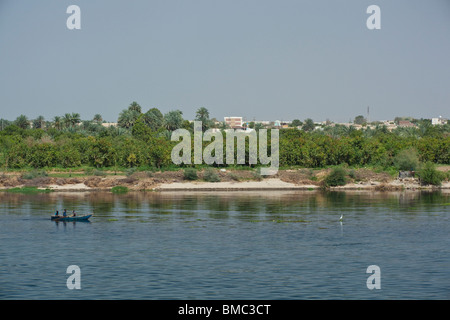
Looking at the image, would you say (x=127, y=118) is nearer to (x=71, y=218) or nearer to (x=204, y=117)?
(x=204, y=117)

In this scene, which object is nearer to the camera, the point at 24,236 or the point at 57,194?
the point at 24,236

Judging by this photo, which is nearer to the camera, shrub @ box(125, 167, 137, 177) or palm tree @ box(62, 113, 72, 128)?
shrub @ box(125, 167, 137, 177)

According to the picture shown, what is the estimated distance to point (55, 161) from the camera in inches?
4336

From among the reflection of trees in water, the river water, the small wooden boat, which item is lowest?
the river water

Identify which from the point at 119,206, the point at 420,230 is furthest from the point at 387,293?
the point at 119,206

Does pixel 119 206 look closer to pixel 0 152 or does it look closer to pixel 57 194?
pixel 57 194

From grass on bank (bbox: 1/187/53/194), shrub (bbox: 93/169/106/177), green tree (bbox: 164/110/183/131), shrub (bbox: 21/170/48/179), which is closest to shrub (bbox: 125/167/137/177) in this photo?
shrub (bbox: 93/169/106/177)

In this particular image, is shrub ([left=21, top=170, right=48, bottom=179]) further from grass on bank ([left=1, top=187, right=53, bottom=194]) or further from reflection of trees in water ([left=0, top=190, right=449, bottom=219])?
reflection of trees in water ([left=0, top=190, right=449, bottom=219])

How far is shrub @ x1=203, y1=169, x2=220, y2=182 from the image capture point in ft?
337

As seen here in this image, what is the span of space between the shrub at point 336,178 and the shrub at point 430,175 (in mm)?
12234

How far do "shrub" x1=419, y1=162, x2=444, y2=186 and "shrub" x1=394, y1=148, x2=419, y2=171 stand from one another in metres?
4.80

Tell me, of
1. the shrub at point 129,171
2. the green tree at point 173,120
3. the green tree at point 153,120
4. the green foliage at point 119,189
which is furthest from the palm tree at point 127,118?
the green foliage at point 119,189

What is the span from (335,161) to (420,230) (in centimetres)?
5909

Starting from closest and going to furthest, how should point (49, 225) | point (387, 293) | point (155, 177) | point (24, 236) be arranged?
point (387, 293)
point (24, 236)
point (49, 225)
point (155, 177)
